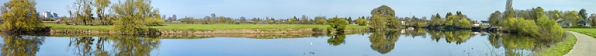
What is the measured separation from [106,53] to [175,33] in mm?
22419

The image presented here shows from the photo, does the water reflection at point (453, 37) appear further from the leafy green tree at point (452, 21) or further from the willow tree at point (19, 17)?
the leafy green tree at point (452, 21)

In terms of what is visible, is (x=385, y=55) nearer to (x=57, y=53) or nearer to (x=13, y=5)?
(x=57, y=53)

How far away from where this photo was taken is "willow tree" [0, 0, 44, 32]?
4050cm

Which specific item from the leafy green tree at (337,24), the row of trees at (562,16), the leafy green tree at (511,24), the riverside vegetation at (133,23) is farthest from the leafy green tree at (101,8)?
the row of trees at (562,16)

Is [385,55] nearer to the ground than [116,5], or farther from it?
A: nearer to the ground

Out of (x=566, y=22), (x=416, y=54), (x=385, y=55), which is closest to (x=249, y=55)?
(x=385, y=55)

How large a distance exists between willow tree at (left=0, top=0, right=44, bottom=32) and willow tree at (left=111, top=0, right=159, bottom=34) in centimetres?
687

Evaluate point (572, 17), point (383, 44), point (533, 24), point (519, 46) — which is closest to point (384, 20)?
point (533, 24)

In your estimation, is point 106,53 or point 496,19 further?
point 496,19

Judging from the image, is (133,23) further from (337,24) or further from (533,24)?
(533,24)

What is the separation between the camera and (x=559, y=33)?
100ft

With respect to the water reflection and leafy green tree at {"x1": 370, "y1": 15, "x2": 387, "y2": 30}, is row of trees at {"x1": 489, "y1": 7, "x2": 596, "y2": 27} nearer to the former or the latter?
leafy green tree at {"x1": 370, "y1": 15, "x2": 387, "y2": 30}

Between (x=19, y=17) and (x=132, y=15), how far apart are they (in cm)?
904

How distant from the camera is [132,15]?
4491 cm
